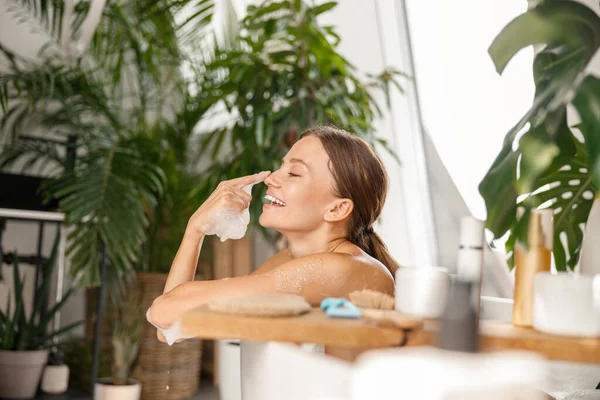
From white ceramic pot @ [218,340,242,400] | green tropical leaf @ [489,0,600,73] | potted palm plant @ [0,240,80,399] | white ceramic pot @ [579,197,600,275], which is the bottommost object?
potted palm plant @ [0,240,80,399]

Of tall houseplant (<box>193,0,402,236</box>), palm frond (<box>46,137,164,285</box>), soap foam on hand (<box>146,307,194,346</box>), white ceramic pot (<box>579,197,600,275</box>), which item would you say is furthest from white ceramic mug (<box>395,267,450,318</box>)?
palm frond (<box>46,137,164,285</box>)

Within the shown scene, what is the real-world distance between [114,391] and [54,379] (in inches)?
18.0

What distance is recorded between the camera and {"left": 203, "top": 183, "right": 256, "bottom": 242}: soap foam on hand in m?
1.67

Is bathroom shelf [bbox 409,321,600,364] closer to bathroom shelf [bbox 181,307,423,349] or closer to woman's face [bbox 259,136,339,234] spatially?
bathroom shelf [bbox 181,307,423,349]

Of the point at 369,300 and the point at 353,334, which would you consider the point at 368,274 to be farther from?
the point at 353,334

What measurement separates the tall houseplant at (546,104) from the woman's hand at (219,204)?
58cm

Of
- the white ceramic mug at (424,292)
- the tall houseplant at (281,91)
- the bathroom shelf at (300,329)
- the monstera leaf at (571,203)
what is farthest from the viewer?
the tall houseplant at (281,91)

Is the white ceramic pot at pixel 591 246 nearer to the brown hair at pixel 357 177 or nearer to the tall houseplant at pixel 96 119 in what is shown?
the brown hair at pixel 357 177

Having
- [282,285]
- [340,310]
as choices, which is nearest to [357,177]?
[282,285]

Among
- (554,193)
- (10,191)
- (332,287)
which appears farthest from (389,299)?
(10,191)

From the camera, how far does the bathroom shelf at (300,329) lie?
0.89 m

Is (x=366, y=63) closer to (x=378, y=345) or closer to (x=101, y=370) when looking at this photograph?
(x=101, y=370)

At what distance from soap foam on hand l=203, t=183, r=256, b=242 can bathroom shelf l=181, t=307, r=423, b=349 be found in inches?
28.1

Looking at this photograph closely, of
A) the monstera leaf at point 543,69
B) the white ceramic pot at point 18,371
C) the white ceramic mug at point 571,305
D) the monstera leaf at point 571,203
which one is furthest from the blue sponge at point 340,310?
the white ceramic pot at point 18,371
